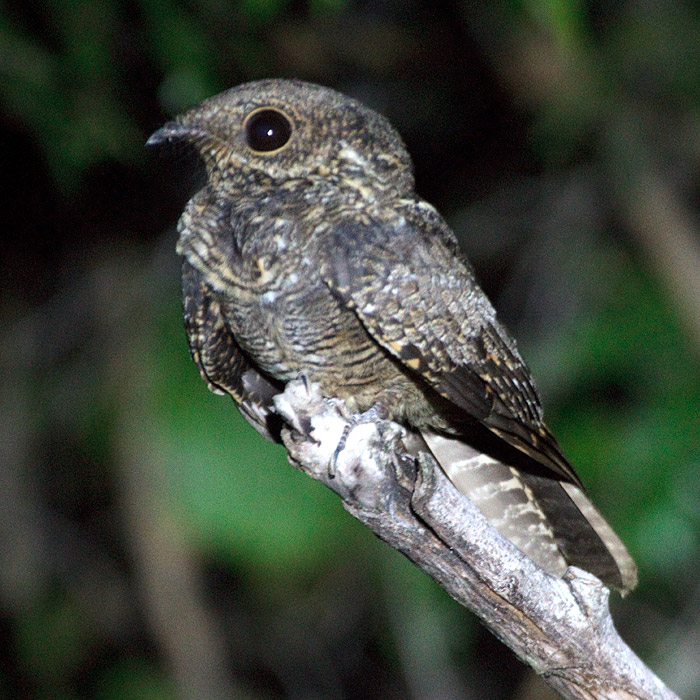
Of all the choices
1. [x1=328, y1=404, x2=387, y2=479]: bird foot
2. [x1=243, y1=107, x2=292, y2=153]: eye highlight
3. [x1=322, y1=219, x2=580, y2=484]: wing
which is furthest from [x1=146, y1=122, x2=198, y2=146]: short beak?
[x1=328, y1=404, x2=387, y2=479]: bird foot

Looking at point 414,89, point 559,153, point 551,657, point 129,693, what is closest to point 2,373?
point 129,693

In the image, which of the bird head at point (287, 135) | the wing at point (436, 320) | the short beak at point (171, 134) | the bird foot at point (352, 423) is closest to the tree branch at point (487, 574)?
the bird foot at point (352, 423)

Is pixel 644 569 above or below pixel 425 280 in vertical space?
below

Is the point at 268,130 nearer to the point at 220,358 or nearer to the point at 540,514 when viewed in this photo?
the point at 220,358

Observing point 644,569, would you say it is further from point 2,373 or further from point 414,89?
point 2,373

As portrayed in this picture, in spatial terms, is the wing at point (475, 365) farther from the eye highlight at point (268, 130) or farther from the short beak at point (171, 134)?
the short beak at point (171, 134)

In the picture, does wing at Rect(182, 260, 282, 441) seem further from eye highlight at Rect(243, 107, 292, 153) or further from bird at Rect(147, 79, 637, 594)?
eye highlight at Rect(243, 107, 292, 153)
